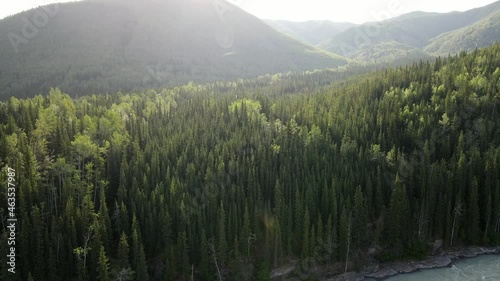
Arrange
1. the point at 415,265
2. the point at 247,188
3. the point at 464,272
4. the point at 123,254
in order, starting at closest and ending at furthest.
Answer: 1. the point at 123,254
2. the point at 464,272
3. the point at 415,265
4. the point at 247,188

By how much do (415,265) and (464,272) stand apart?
959cm

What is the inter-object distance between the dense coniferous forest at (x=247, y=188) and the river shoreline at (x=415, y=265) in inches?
95.9

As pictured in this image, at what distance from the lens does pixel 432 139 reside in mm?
120812

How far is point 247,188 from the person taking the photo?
9838 cm

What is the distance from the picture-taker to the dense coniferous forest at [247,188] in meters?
80.6

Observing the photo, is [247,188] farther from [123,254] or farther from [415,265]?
[415,265]

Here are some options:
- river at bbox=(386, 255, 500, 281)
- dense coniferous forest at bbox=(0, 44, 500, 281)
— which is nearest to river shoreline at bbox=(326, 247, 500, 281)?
river at bbox=(386, 255, 500, 281)

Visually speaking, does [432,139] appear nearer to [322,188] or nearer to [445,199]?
[445,199]

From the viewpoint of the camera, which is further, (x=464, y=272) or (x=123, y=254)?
(x=464, y=272)

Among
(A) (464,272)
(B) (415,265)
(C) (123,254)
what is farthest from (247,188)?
(A) (464,272)

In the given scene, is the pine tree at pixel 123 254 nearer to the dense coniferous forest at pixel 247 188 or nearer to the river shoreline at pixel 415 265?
the dense coniferous forest at pixel 247 188

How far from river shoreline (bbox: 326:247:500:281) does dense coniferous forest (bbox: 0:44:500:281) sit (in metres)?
2.44

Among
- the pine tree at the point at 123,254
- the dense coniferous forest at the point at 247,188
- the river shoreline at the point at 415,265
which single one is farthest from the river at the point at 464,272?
the pine tree at the point at 123,254

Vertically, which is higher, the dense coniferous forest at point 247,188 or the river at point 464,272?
the dense coniferous forest at point 247,188
